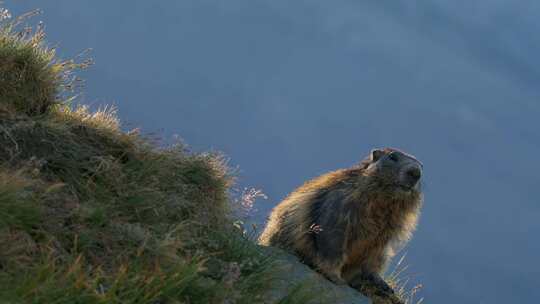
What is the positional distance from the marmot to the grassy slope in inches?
36.5

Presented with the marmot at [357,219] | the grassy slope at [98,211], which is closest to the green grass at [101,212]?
the grassy slope at [98,211]

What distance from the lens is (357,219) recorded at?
8.46 meters

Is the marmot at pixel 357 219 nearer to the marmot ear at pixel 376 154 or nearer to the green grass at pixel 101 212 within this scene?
the marmot ear at pixel 376 154

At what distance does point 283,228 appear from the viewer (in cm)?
884

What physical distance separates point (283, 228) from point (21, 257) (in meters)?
4.09

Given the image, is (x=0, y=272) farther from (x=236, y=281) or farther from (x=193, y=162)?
(x=193, y=162)

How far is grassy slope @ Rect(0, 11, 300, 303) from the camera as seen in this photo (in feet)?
16.8

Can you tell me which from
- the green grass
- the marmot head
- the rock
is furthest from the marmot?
the green grass

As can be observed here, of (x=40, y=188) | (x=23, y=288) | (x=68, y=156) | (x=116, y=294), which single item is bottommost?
(x=23, y=288)

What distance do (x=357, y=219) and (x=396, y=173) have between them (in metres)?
0.65

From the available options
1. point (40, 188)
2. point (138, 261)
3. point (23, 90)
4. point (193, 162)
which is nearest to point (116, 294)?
point (138, 261)

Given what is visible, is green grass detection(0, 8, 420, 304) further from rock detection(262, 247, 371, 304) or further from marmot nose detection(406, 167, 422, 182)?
marmot nose detection(406, 167, 422, 182)

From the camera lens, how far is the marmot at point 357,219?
8391 mm

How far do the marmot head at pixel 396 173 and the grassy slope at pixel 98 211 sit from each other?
1.58 meters
